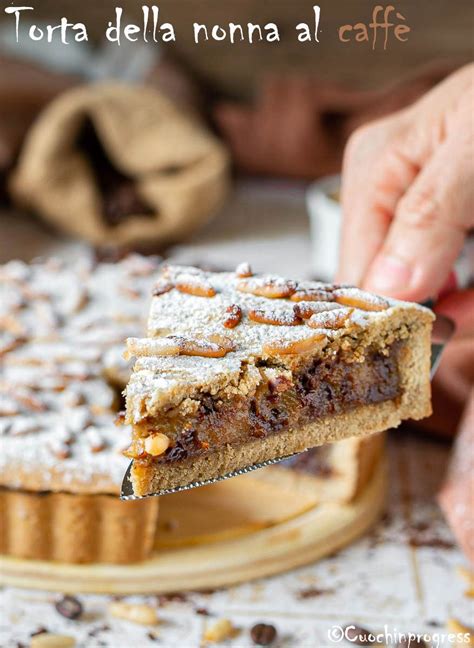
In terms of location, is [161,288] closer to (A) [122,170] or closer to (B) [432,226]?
(B) [432,226]

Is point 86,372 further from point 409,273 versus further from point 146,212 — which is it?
point 146,212

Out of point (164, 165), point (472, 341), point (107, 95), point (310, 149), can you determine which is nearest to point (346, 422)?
point (472, 341)

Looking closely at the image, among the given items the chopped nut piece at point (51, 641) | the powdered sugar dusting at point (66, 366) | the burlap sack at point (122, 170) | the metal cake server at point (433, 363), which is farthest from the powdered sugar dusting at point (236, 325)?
the burlap sack at point (122, 170)

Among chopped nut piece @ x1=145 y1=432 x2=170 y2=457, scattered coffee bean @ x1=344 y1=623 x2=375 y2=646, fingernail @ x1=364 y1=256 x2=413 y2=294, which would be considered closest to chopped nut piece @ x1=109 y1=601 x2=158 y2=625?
scattered coffee bean @ x1=344 y1=623 x2=375 y2=646

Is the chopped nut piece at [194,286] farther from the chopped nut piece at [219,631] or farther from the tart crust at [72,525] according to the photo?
the chopped nut piece at [219,631]

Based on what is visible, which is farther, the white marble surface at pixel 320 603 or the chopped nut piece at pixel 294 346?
the white marble surface at pixel 320 603

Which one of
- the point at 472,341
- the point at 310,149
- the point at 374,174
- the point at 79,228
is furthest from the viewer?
the point at 310,149
